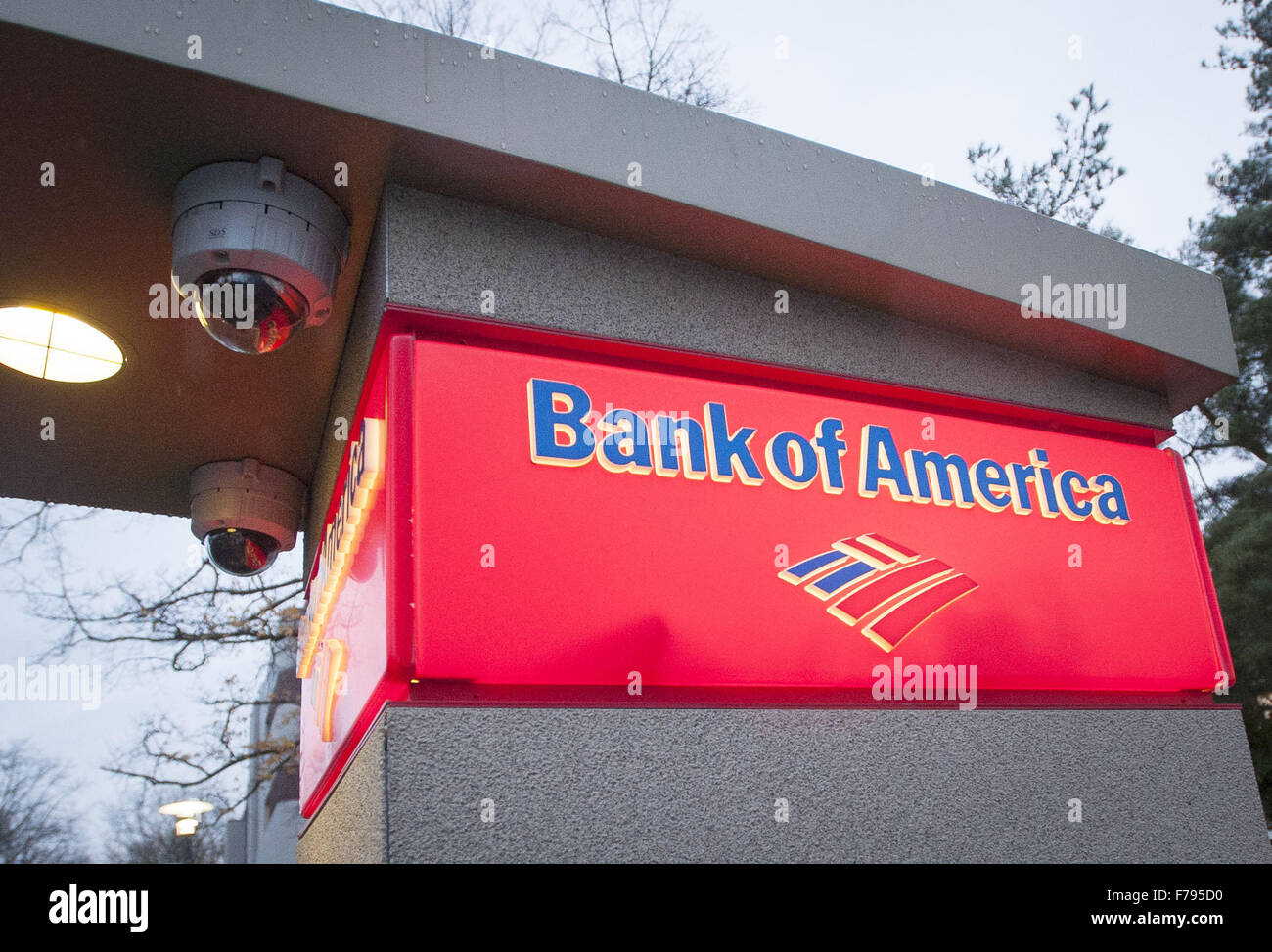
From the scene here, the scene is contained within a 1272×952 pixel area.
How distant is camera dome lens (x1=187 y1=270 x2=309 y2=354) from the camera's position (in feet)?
9.84

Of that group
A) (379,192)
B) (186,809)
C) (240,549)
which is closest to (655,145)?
(379,192)

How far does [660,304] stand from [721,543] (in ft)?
2.95

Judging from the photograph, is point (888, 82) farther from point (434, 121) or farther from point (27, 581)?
point (27, 581)

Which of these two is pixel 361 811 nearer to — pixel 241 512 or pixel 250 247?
pixel 250 247

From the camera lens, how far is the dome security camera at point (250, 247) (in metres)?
2.94

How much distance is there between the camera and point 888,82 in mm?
10039

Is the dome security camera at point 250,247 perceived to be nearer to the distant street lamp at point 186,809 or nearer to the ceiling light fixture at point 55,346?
the ceiling light fixture at point 55,346

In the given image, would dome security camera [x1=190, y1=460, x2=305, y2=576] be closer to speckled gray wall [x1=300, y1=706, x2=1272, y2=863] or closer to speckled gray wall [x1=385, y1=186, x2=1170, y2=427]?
speckled gray wall [x1=300, y1=706, x2=1272, y2=863]

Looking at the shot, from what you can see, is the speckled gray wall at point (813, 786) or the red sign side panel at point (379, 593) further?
the red sign side panel at point (379, 593)

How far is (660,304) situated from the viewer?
354 centimetres

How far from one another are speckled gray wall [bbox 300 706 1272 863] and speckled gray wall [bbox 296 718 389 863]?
22mm

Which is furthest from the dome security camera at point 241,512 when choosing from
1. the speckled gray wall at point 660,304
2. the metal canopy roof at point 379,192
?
the speckled gray wall at point 660,304

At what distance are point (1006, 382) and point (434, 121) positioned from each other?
8.31 ft
